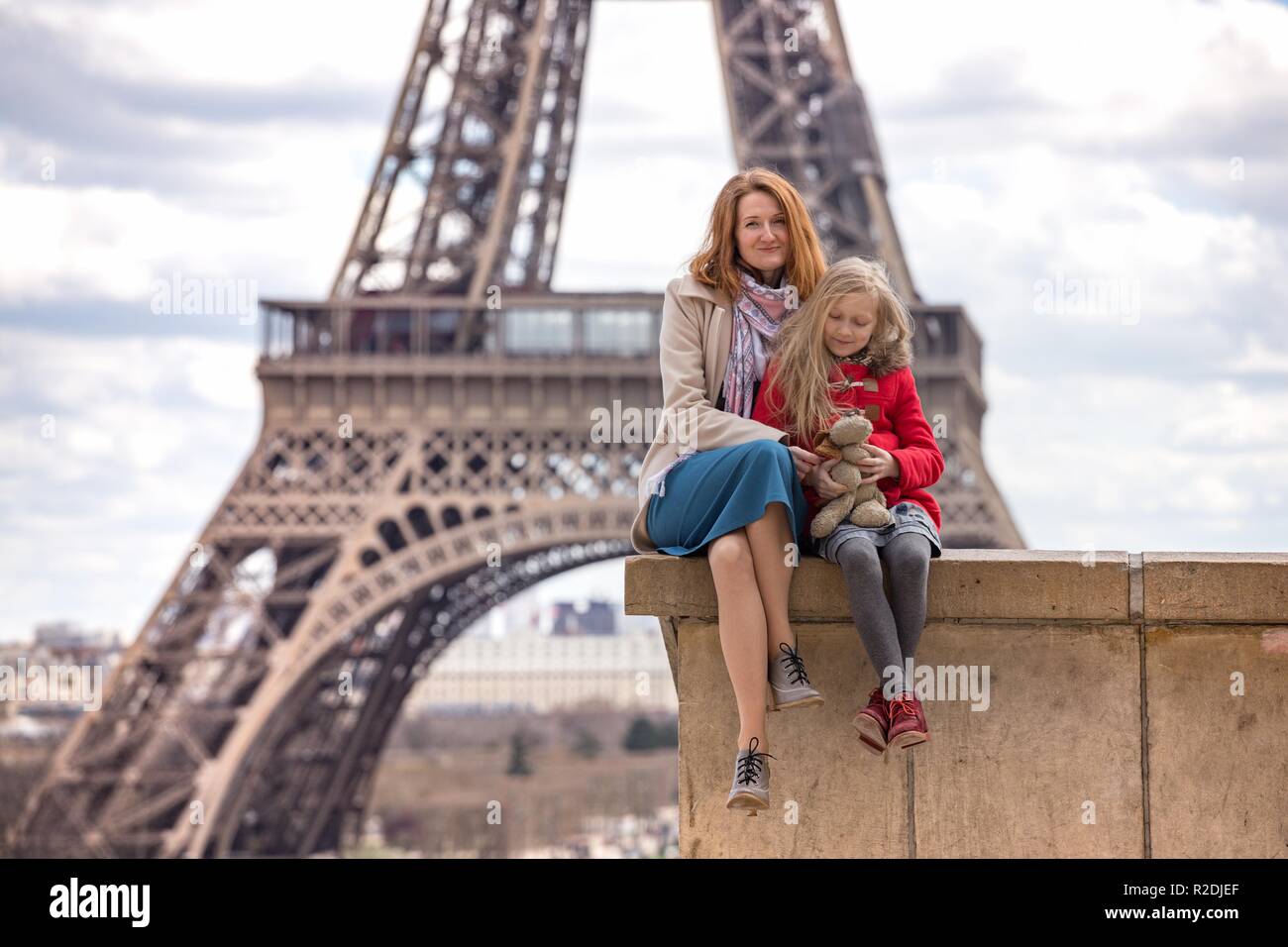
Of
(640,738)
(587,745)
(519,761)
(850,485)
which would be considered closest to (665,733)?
(640,738)

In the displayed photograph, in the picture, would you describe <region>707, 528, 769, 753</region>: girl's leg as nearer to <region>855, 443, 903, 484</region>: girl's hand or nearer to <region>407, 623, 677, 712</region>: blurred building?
<region>855, 443, 903, 484</region>: girl's hand

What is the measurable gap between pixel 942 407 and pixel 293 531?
33.2ft

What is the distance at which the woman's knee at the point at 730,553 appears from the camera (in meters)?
6.11

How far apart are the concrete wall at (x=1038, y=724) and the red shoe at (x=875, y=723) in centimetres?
37

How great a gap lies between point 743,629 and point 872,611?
401mm

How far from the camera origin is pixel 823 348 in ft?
21.1

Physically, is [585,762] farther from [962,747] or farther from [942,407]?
[962,747]

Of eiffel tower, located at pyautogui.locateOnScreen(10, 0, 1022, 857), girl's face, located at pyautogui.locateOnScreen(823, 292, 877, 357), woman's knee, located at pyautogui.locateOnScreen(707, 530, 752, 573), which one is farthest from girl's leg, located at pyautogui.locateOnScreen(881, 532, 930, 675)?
eiffel tower, located at pyautogui.locateOnScreen(10, 0, 1022, 857)

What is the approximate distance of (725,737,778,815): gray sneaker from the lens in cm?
597

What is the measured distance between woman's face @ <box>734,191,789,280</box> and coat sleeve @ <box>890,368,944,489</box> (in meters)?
0.61

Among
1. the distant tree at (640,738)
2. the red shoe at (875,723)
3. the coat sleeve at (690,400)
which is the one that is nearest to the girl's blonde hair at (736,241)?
the coat sleeve at (690,400)
